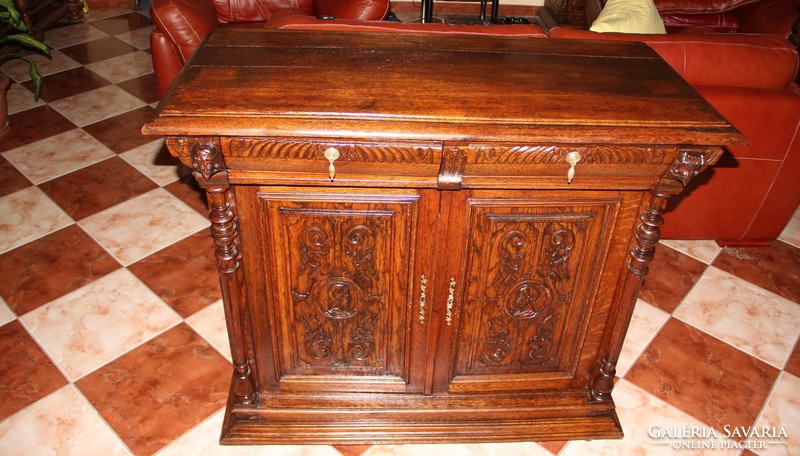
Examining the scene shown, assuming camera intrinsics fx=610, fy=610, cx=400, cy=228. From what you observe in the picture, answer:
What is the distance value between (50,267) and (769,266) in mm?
2921

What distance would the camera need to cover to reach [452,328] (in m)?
1.64

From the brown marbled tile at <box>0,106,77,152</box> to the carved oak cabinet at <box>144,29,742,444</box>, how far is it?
2047mm

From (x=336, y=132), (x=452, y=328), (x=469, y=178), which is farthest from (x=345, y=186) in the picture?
(x=452, y=328)

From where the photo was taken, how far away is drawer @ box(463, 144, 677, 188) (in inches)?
52.2

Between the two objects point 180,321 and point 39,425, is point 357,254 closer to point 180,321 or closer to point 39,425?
point 180,321

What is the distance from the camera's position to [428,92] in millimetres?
1411

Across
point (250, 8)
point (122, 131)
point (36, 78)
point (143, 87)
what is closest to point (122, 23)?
point (143, 87)

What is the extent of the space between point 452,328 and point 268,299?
0.49 metres

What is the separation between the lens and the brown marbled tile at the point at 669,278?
7.74ft

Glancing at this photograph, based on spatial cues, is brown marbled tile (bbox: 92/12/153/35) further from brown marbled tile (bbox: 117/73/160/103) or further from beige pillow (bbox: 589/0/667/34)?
beige pillow (bbox: 589/0/667/34)

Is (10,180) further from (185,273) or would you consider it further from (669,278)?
(669,278)

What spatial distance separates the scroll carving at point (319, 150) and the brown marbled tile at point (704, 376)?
1223 mm

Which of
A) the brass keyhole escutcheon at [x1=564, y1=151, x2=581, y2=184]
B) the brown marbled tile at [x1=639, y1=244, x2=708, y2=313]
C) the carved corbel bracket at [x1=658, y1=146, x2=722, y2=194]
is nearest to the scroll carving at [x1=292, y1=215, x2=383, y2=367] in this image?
the brass keyhole escutcheon at [x1=564, y1=151, x2=581, y2=184]

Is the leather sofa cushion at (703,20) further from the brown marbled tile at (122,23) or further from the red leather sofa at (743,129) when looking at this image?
the brown marbled tile at (122,23)
